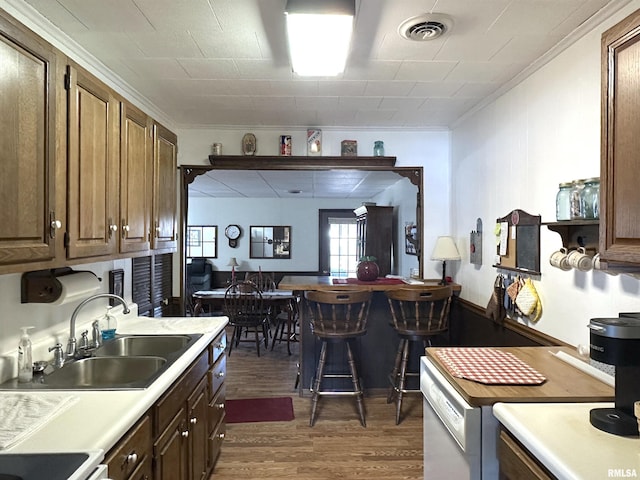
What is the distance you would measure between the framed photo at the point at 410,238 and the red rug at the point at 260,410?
7.66ft

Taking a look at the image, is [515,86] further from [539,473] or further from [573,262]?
[539,473]

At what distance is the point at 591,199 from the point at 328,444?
7.17 ft

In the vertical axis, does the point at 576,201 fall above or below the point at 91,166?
below

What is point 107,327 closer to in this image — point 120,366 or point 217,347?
point 120,366

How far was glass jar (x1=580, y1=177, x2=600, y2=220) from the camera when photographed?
5.66 feet

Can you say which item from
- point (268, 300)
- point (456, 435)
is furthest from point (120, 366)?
point (268, 300)

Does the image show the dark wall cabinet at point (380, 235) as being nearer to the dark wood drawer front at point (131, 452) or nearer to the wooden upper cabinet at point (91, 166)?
the wooden upper cabinet at point (91, 166)

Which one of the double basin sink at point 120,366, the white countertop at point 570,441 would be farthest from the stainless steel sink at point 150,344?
the white countertop at point 570,441

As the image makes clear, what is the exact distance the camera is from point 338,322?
3.29m

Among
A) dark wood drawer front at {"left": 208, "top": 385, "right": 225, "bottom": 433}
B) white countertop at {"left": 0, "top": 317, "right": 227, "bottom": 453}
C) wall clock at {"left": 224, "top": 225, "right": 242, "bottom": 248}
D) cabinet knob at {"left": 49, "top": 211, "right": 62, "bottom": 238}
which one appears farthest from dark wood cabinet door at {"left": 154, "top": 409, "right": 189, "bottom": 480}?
wall clock at {"left": 224, "top": 225, "right": 242, "bottom": 248}

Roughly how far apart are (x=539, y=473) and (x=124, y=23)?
2378 millimetres

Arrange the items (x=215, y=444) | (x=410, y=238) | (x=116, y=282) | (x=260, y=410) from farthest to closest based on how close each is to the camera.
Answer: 1. (x=410, y=238)
2. (x=260, y=410)
3. (x=116, y=282)
4. (x=215, y=444)

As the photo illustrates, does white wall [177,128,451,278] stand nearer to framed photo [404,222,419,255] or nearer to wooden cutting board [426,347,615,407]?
framed photo [404,222,419,255]

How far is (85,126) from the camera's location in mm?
1646
